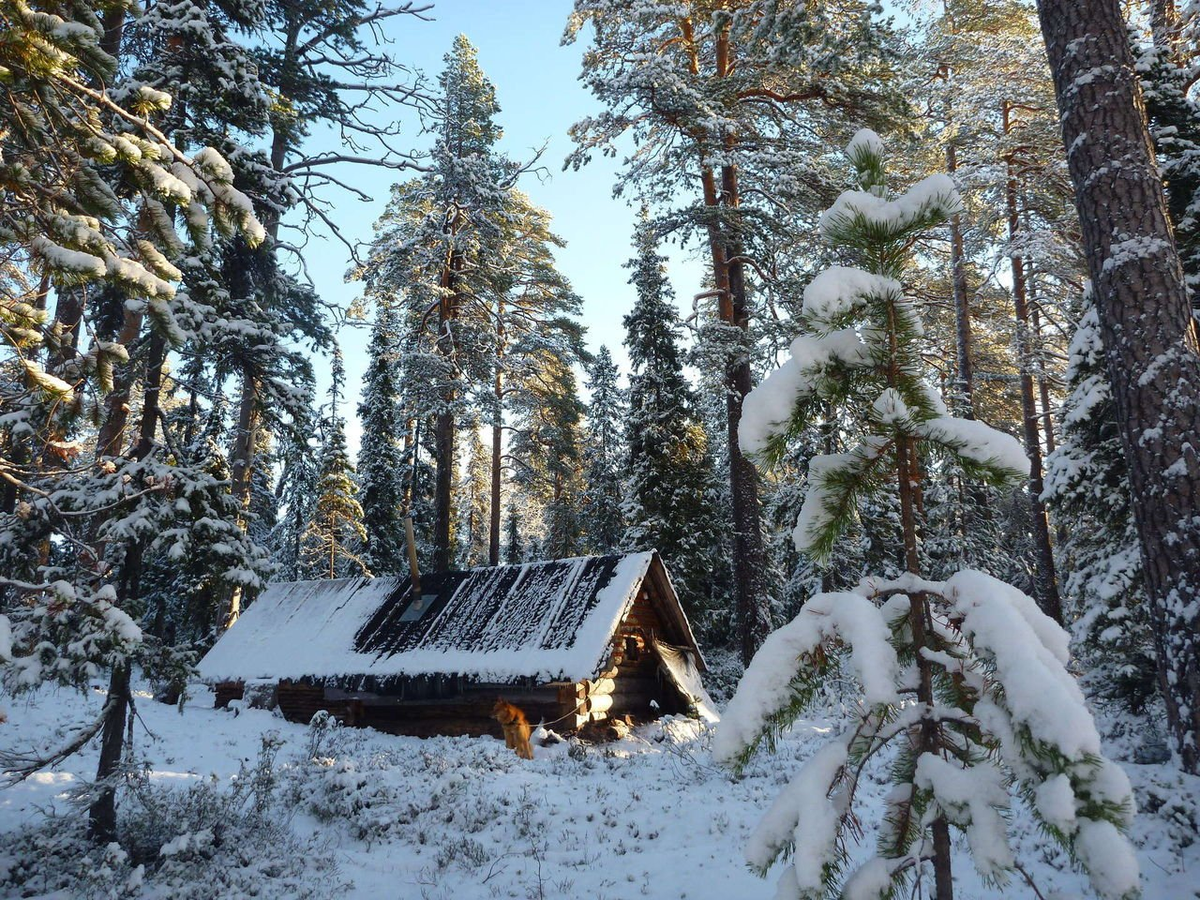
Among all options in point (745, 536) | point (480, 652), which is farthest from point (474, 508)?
point (480, 652)

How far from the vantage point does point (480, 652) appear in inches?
540

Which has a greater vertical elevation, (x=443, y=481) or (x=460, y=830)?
(x=443, y=481)

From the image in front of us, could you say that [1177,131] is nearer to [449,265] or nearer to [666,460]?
[666,460]

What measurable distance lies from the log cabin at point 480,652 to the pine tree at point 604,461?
533 inches

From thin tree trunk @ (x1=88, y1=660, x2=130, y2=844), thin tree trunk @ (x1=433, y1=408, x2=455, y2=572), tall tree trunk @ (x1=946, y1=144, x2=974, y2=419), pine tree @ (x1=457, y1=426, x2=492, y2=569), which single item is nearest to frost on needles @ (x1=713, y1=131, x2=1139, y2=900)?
thin tree trunk @ (x1=88, y1=660, x2=130, y2=844)

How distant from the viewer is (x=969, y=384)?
2022 cm

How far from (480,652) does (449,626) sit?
157 cm

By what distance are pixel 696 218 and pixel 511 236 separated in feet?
31.9

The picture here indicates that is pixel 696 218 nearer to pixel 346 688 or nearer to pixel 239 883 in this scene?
pixel 346 688

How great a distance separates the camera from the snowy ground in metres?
6.21

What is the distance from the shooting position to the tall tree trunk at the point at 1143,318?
17.3 feet

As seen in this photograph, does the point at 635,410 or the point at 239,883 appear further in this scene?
the point at 635,410

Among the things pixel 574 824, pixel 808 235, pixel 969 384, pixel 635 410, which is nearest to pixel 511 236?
pixel 635 410

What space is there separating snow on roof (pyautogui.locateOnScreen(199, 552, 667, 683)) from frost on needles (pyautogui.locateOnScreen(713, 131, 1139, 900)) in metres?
9.75
